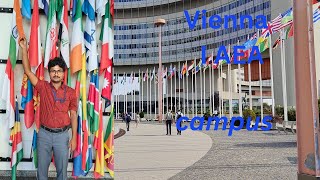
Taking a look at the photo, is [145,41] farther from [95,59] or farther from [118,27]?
[95,59]

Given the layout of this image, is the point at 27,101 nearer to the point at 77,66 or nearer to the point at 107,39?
the point at 77,66

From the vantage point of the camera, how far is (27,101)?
4508 mm

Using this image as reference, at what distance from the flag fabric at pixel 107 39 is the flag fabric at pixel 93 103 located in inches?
7.4

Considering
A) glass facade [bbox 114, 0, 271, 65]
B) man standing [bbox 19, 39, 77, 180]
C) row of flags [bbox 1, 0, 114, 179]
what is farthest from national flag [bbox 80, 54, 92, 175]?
glass facade [bbox 114, 0, 271, 65]

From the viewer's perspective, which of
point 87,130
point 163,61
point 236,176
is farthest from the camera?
point 163,61

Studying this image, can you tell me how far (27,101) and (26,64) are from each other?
0.46 metres

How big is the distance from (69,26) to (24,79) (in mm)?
888

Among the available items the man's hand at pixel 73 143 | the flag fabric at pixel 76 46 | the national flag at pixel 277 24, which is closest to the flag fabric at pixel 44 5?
the flag fabric at pixel 76 46

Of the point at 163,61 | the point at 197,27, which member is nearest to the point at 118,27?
the point at 163,61

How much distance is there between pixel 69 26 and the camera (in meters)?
4.76

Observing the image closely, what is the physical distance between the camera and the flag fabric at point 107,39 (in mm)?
4703

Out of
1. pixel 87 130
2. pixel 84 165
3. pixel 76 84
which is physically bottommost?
pixel 84 165

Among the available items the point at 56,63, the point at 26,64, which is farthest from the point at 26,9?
the point at 56,63

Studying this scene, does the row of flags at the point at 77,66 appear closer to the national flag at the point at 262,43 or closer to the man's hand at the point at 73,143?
the man's hand at the point at 73,143
